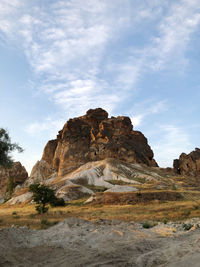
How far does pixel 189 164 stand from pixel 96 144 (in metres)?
55.3

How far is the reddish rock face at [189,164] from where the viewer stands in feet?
443

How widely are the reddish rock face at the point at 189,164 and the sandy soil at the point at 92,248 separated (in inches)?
5102

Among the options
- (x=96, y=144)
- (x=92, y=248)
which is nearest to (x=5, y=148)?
(x=92, y=248)

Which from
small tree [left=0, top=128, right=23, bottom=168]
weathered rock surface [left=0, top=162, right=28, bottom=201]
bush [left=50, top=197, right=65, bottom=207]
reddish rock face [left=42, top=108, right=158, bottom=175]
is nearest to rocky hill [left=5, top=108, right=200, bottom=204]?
reddish rock face [left=42, top=108, right=158, bottom=175]

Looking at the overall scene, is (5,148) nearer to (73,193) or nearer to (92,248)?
(92,248)

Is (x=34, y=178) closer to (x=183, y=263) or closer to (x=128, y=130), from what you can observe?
→ (x=128, y=130)

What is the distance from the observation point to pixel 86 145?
14425 cm

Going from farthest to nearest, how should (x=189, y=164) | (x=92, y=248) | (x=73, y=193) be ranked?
(x=189, y=164)
(x=73, y=193)
(x=92, y=248)

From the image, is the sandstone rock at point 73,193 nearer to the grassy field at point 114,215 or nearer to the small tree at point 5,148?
the grassy field at point 114,215

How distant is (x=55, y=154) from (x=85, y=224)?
446 feet

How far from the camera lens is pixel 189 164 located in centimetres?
13775

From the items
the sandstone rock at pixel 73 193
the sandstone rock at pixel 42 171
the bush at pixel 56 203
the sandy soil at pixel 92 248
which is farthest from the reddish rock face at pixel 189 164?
the sandy soil at pixel 92 248

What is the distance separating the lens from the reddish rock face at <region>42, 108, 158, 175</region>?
133 metres

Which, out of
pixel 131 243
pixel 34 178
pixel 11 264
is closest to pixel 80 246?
pixel 131 243
